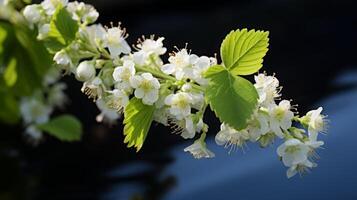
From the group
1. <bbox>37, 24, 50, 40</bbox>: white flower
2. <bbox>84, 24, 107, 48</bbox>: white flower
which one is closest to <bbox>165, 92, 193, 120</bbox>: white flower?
<bbox>84, 24, 107, 48</bbox>: white flower

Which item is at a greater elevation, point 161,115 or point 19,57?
point 161,115

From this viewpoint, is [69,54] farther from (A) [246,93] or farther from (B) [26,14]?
(A) [246,93]

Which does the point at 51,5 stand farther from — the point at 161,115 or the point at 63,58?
the point at 161,115

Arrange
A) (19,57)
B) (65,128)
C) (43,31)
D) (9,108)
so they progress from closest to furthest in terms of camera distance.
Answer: (43,31) < (19,57) < (65,128) < (9,108)

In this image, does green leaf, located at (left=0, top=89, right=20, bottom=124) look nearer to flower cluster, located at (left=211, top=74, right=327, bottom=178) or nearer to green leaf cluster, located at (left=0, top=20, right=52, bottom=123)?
green leaf cluster, located at (left=0, top=20, right=52, bottom=123)

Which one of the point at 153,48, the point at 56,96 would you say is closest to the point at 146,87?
the point at 153,48

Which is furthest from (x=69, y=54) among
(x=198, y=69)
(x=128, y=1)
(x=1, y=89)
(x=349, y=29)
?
(x=128, y=1)
